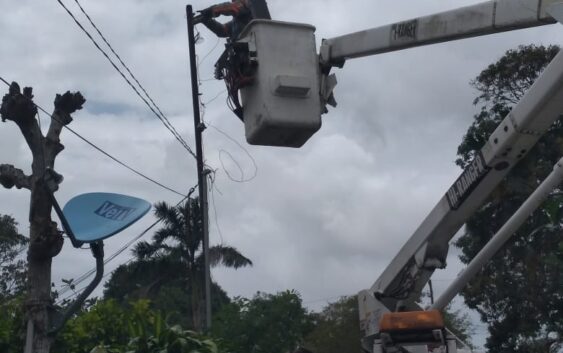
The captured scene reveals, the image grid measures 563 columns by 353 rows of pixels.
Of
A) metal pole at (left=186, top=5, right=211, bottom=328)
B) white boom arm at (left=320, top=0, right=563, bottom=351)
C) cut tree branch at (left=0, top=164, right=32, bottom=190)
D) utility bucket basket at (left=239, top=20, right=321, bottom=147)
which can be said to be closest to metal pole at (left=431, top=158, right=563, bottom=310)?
white boom arm at (left=320, top=0, right=563, bottom=351)

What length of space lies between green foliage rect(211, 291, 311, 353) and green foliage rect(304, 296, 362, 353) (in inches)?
402

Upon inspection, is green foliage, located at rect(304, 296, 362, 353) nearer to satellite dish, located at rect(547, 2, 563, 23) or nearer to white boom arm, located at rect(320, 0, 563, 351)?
white boom arm, located at rect(320, 0, 563, 351)

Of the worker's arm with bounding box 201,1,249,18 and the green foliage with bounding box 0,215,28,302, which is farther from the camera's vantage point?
the green foliage with bounding box 0,215,28,302

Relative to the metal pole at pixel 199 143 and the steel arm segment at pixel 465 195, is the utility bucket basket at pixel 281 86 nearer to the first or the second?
the steel arm segment at pixel 465 195

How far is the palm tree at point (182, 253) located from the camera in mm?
32844

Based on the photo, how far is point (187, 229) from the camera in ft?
108

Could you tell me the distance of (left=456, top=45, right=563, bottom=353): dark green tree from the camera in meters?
26.7

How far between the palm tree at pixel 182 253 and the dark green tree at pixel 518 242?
885cm

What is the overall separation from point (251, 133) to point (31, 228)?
406 cm

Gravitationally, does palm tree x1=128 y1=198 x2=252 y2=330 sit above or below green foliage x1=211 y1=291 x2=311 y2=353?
above

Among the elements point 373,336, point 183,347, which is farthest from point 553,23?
point 183,347

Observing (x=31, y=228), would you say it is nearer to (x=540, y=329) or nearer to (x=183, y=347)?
(x=183, y=347)

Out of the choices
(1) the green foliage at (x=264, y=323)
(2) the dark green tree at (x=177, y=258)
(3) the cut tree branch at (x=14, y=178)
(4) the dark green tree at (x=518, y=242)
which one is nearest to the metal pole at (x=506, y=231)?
(3) the cut tree branch at (x=14, y=178)

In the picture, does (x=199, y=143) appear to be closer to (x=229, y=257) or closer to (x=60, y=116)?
(x=60, y=116)
